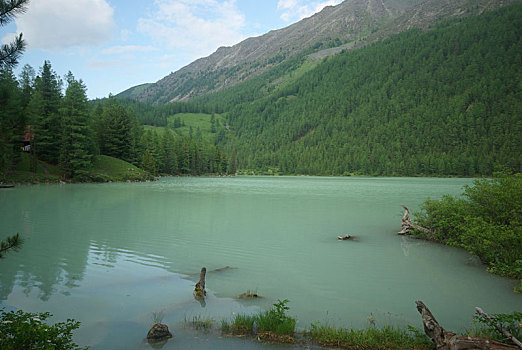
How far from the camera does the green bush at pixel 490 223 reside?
11508 mm

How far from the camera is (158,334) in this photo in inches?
263

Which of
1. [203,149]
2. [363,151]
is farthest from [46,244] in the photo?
[363,151]

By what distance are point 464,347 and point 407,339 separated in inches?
54.8

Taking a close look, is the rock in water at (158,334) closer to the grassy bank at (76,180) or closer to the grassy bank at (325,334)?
the grassy bank at (325,334)

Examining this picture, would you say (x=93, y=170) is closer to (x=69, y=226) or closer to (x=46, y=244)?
(x=69, y=226)

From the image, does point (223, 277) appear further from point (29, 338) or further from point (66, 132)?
point (66, 132)

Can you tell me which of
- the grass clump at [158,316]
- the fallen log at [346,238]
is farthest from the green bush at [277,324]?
the fallen log at [346,238]

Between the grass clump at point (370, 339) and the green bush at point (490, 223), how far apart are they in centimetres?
672

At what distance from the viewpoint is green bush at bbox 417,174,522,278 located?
1151 centimetres

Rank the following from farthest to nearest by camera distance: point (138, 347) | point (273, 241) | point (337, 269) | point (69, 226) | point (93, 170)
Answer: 1. point (93, 170)
2. point (69, 226)
3. point (273, 241)
4. point (337, 269)
5. point (138, 347)

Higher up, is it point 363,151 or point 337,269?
point 363,151

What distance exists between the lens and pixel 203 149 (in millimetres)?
138375

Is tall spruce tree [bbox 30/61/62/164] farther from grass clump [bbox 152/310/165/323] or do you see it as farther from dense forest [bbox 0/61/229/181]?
grass clump [bbox 152/310/165/323]

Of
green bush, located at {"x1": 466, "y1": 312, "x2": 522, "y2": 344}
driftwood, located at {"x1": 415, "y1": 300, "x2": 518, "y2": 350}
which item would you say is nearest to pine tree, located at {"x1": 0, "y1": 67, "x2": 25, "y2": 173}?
driftwood, located at {"x1": 415, "y1": 300, "x2": 518, "y2": 350}
